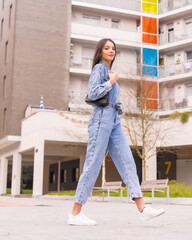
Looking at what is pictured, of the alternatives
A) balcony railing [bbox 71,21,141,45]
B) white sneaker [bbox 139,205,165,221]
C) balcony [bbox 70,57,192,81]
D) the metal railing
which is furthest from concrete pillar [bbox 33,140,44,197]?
white sneaker [bbox 139,205,165,221]

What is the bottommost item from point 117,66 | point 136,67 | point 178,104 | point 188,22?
point 178,104

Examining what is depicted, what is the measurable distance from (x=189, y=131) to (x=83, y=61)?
1075 cm

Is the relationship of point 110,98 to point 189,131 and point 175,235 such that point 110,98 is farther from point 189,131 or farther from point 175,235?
point 189,131

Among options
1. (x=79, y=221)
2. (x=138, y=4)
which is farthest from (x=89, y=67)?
(x=79, y=221)

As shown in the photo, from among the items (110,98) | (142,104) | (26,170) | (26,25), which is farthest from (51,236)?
(26,170)

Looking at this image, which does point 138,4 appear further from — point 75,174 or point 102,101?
point 102,101

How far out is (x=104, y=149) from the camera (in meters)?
4.79

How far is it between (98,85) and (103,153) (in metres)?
0.75

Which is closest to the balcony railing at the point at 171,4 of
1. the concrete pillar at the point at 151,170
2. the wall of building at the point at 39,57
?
the wall of building at the point at 39,57

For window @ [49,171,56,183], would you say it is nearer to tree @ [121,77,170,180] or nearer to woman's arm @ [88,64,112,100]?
tree @ [121,77,170,180]

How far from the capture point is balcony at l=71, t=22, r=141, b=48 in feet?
109

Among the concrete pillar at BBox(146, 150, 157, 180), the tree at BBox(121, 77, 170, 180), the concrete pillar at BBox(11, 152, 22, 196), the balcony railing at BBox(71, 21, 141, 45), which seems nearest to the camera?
the tree at BBox(121, 77, 170, 180)

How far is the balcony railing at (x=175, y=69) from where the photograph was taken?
3344 cm

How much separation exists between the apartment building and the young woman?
71.5ft
